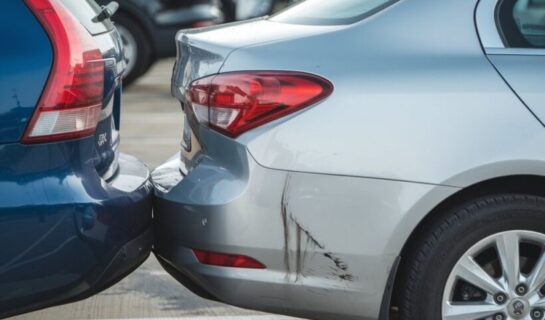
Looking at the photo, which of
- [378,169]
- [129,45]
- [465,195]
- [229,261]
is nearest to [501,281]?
[465,195]

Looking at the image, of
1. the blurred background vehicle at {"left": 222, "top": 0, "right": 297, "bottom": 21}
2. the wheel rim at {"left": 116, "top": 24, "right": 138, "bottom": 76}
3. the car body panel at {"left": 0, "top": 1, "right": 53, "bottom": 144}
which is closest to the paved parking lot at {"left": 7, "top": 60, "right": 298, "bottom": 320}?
the car body panel at {"left": 0, "top": 1, "right": 53, "bottom": 144}

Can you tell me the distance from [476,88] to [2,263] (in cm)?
156

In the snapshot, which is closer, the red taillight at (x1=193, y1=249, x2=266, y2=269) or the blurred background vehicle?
the red taillight at (x1=193, y1=249, x2=266, y2=269)

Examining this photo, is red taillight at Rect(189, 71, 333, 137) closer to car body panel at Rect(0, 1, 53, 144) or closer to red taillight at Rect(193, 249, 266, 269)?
red taillight at Rect(193, 249, 266, 269)

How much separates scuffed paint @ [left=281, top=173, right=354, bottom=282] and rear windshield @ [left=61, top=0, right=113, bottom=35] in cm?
93

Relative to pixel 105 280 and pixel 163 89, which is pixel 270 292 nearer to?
pixel 105 280

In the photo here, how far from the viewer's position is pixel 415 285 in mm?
3785

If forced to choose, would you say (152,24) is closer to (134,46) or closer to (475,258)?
(134,46)

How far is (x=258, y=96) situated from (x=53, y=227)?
75cm

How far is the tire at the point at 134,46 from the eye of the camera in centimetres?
1264

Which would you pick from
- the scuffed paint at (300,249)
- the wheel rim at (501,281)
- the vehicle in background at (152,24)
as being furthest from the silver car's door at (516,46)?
the vehicle in background at (152,24)

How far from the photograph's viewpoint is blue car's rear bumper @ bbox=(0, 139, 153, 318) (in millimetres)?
3553

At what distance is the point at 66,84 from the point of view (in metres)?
3.67

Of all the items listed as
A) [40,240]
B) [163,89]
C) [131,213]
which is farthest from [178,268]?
[163,89]
